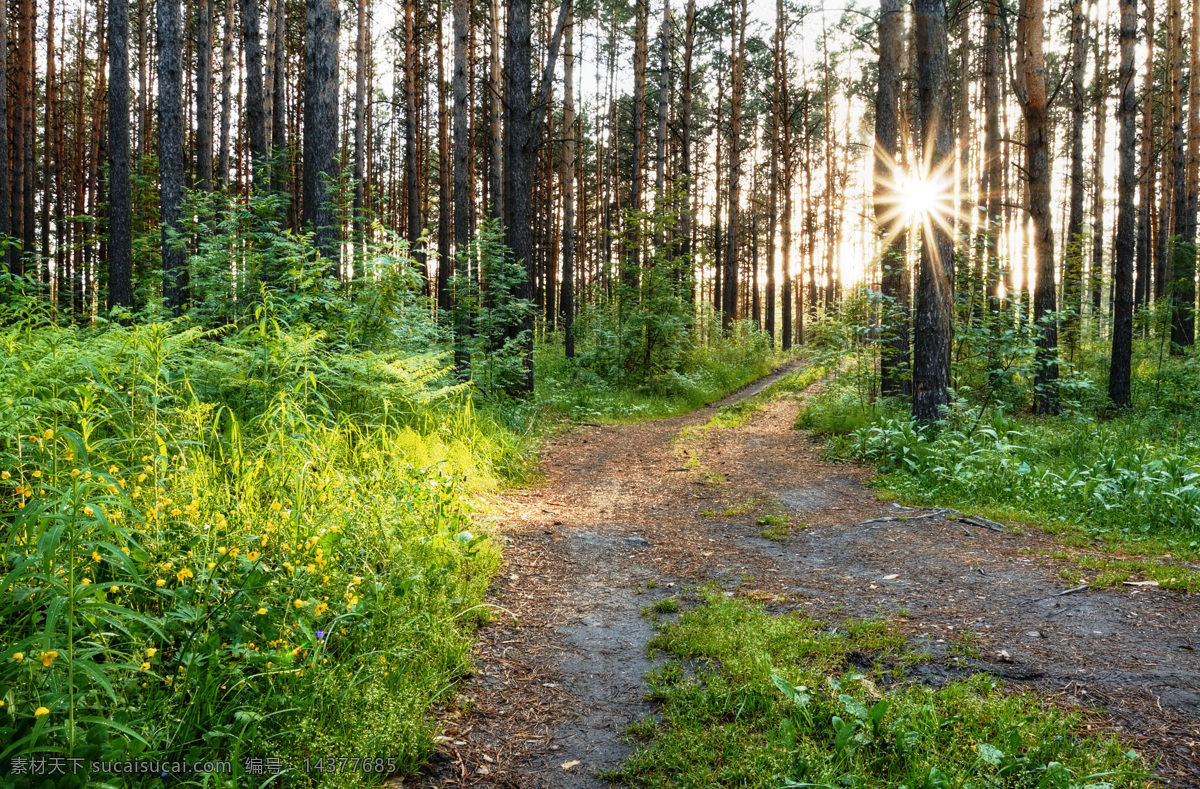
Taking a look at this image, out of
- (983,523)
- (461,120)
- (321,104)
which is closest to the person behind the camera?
(983,523)

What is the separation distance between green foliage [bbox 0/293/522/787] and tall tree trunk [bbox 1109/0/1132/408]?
1172 centimetres

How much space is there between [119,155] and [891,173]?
528 inches

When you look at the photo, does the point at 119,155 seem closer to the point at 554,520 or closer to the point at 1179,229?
the point at 554,520

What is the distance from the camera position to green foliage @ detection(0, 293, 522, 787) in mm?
2002

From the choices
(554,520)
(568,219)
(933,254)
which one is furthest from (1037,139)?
(568,219)

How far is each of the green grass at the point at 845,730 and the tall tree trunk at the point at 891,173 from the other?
851cm

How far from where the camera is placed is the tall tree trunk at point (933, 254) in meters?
8.11

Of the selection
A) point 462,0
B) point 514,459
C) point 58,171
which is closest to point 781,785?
point 514,459

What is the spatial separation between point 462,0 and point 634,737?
15.8 meters

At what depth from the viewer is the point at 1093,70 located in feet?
84.2

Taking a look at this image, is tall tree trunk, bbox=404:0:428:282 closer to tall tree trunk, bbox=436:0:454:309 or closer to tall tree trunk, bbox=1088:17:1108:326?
tall tree trunk, bbox=436:0:454:309

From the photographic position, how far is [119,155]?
1103 centimetres

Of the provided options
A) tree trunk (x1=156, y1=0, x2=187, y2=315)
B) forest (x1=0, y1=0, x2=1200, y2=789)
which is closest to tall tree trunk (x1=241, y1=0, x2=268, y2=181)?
forest (x1=0, y1=0, x2=1200, y2=789)

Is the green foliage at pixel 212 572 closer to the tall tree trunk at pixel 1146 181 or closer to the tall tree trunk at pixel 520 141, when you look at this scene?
the tall tree trunk at pixel 520 141
